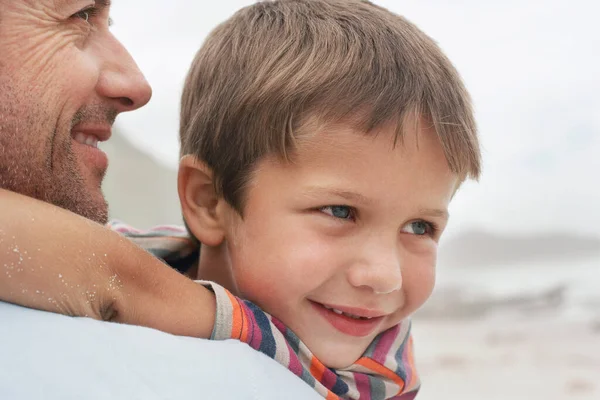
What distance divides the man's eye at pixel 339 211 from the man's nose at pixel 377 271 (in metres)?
0.07

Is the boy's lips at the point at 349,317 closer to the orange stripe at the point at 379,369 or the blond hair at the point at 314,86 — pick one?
the orange stripe at the point at 379,369

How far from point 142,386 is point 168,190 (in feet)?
14.2

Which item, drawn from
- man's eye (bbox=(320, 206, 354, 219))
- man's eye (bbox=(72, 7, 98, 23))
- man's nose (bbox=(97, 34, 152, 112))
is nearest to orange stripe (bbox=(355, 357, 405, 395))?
man's eye (bbox=(320, 206, 354, 219))

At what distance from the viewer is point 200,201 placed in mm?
1536

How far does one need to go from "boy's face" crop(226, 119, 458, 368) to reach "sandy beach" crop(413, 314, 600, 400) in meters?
2.25

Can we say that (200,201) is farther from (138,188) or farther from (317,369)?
(138,188)

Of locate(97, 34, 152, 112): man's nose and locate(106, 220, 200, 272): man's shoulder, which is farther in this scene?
locate(106, 220, 200, 272): man's shoulder

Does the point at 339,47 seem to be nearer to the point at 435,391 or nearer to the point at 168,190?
the point at 435,391

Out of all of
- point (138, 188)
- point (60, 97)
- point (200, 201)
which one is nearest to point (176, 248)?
point (200, 201)

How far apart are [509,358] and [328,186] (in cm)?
311

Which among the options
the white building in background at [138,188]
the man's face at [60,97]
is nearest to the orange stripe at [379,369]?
the man's face at [60,97]

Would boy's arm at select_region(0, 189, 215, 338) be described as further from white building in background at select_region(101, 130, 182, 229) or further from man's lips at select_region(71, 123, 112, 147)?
white building in background at select_region(101, 130, 182, 229)

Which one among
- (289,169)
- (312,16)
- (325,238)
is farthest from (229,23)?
(325,238)

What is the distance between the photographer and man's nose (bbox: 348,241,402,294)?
137cm
